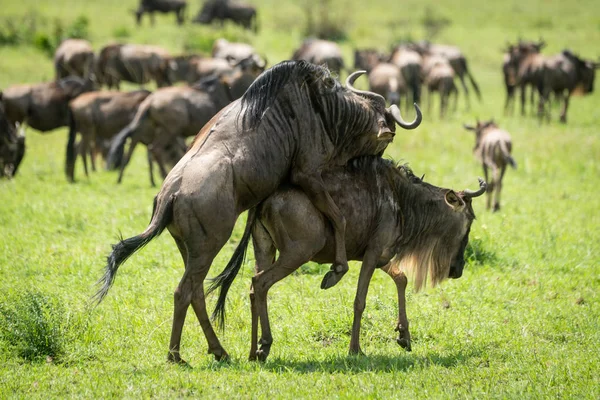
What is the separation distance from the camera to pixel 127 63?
2527 cm

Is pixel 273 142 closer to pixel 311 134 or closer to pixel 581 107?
pixel 311 134

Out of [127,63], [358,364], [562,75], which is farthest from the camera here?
[127,63]

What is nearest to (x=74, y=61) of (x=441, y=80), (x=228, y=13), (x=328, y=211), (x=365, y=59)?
(x=365, y=59)

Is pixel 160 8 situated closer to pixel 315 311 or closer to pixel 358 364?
pixel 315 311

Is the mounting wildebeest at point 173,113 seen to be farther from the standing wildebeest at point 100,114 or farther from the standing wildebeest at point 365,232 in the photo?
the standing wildebeest at point 365,232

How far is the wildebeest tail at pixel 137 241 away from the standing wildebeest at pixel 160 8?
31096 mm

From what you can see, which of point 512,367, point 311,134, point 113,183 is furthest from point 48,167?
point 512,367

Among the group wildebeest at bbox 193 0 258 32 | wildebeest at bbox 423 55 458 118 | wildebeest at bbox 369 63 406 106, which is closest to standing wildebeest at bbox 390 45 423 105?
wildebeest at bbox 423 55 458 118

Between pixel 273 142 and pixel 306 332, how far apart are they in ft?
6.27

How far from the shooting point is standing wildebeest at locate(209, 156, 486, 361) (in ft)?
23.0

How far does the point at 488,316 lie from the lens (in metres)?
8.41

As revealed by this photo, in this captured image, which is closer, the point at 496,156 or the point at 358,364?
the point at 358,364

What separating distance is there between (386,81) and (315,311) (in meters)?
14.3

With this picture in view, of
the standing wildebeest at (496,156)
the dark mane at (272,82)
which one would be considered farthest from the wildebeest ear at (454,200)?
the standing wildebeest at (496,156)
